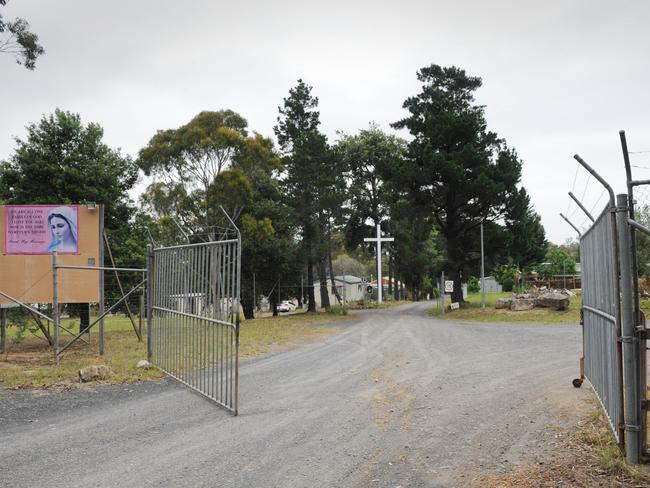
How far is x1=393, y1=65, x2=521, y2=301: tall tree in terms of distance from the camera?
26.9m

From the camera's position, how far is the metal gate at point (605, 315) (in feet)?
15.8

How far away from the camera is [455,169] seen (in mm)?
26328

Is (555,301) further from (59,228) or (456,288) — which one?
(59,228)

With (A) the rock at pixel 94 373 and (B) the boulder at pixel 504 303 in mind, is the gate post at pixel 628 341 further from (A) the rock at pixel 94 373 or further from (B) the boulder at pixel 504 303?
(B) the boulder at pixel 504 303

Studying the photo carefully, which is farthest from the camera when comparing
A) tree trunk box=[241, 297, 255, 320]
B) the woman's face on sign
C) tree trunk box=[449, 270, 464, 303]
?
tree trunk box=[241, 297, 255, 320]

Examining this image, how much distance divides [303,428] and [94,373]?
16.6 feet

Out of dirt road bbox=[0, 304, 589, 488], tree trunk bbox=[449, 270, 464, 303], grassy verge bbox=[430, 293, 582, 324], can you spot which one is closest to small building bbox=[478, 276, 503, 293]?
tree trunk bbox=[449, 270, 464, 303]

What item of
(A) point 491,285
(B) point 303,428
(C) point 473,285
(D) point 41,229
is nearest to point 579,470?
(B) point 303,428

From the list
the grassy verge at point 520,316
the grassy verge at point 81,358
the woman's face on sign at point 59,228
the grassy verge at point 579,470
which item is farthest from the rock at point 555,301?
the grassy verge at point 579,470

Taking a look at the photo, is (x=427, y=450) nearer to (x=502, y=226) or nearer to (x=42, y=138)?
(x=42, y=138)

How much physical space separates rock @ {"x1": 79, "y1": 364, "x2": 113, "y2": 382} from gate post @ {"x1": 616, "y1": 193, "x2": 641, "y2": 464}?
826 centimetres

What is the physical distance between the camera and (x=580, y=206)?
6270 mm

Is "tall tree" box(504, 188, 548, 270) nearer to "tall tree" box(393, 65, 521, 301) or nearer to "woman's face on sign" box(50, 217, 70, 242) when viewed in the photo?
"tall tree" box(393, 65, 521, 301)

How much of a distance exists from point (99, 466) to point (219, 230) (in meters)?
25.8
